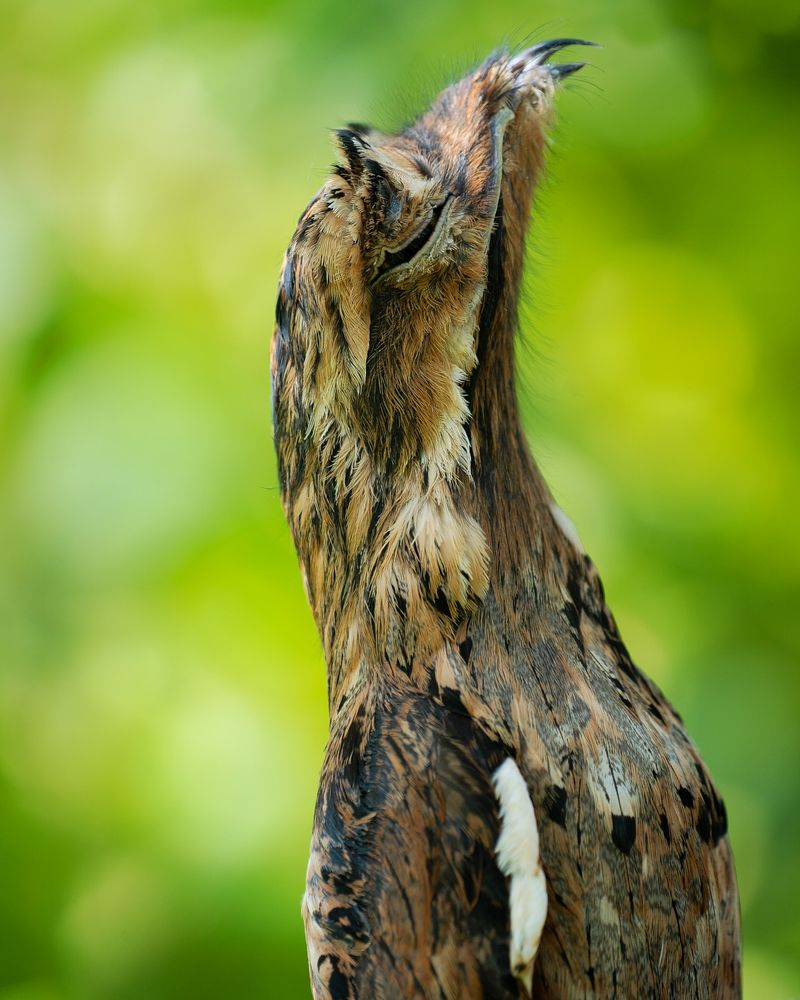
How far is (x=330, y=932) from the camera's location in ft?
4.62

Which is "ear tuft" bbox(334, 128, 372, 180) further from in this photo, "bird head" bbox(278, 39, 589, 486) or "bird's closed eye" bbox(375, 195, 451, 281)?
"bird's closed eye" bbox(375, 195, 451, 281)

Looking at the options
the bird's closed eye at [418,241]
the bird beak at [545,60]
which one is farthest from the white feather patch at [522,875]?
the bird beak at [545,60]

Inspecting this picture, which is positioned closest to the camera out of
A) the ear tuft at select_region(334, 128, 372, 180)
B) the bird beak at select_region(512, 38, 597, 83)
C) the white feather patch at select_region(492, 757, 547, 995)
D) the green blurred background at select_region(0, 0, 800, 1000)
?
the white feather patch at select_region(492, 757, 547, 995)

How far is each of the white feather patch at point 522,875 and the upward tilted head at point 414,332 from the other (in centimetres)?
26

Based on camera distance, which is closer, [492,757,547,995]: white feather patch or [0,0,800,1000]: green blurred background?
[492,757,547,995]: white feather patch

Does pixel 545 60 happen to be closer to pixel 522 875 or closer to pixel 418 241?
pixel 418 241

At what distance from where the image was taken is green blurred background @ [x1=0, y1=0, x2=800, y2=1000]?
2.71 m

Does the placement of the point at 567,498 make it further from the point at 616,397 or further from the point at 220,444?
the point at 220,444

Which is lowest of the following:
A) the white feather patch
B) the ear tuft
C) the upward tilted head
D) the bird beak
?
the white feather patch

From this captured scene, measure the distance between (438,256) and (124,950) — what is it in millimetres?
2076

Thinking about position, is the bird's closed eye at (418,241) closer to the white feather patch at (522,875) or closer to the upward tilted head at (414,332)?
the upward tilted head at (414,332)

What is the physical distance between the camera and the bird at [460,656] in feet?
4.49


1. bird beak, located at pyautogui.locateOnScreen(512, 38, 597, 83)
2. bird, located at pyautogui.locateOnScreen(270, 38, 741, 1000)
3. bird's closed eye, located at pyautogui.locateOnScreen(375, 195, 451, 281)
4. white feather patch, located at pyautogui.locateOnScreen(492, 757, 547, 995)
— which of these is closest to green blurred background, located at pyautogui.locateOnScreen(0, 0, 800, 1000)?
bird beak, located at pyautogui.locateOnScreen(512, 38, 597, 83)

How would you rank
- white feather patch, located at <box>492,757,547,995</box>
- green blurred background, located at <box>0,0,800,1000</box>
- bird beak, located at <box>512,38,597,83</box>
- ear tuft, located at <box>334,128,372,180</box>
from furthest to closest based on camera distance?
green blurred background, located at <box>0,0,800,1000</box>
bird beak, located at <box>512,38,597,83</box>
ear tuft, located at <box>334,128,372,180</box>
white feather patch, located at <box>492,757,547,995</box>
